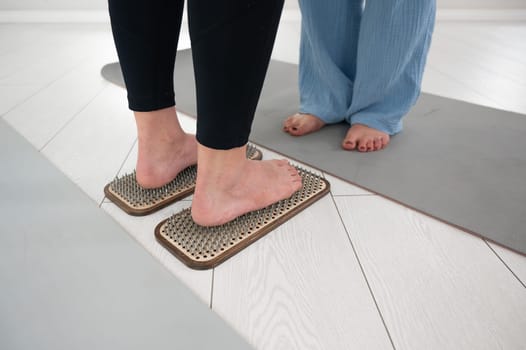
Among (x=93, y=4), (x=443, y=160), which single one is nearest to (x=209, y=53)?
(x=443, y=160)

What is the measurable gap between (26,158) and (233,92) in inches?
32.3

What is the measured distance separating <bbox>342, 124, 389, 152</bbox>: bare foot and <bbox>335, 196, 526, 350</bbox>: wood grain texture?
30 centimetres

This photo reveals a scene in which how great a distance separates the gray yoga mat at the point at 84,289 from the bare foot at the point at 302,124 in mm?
642

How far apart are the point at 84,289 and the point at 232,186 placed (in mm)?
327

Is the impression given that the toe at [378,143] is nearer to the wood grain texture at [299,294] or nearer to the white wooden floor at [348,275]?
the white wooden floor at [348,275]

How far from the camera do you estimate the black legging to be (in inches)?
19.9

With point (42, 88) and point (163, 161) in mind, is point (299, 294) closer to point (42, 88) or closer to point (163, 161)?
point (163, 161)

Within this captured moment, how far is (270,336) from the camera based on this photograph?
548 mm

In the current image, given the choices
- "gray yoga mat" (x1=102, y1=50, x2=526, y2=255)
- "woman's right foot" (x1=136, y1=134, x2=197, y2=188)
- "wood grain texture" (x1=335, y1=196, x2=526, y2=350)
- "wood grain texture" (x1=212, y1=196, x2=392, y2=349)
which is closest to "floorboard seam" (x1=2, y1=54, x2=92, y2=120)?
"gray yoga mat" (x1=102, y1=50, x2=526, y2=255)

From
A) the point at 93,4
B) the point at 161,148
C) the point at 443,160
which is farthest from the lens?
the point at 93,4

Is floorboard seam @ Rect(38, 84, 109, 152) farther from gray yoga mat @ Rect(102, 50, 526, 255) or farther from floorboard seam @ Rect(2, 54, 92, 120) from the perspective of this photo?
gray yoga mat @ Rect(102, 50, 526, 255)

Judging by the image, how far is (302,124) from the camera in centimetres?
117

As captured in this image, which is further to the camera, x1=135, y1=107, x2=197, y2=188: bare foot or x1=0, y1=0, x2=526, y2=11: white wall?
x1=0, y1=0, x2=526, y2=11: white wall

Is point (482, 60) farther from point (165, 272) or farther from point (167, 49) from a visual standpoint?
point (165, 272)
